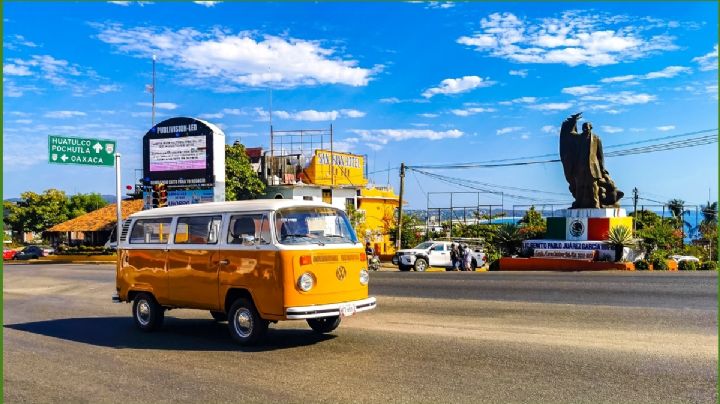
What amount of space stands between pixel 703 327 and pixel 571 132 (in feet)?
78.2

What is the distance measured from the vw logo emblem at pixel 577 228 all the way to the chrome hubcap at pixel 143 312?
83.3ft

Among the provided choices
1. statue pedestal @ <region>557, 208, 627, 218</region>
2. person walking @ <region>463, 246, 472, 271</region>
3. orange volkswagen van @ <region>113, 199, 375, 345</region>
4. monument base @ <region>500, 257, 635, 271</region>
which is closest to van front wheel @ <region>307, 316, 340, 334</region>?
orange volkswagen van @ <region>113, 199, 375, 345</region>

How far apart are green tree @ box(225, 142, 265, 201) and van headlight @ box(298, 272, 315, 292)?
117 feet

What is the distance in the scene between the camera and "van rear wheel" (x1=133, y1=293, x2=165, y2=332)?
1123cm

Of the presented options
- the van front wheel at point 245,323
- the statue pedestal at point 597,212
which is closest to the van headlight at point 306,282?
the van front wheel at point 245,323

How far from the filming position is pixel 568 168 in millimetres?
33375

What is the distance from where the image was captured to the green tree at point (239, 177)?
1740 inches

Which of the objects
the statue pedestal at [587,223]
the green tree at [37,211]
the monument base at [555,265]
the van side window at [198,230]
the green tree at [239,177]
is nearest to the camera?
the van side window at [198,230]

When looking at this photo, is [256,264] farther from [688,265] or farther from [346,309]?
[688,265]

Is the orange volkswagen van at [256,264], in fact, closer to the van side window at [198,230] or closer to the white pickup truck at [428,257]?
the van side window at [198,230]

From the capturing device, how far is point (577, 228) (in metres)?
31.8

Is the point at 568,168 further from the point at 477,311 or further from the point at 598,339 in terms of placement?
the point at 598,339

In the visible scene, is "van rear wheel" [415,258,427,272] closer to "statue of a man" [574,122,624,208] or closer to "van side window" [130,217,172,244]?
"statue of a man" [574,122,624,208]

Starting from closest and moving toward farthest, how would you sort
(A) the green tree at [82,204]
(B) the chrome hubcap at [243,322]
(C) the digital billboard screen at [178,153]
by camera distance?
(B) the chrome hubcap at [243,322] < (C) the digital billboard screen at [178,153] < (A) the green tree at [82,204]
